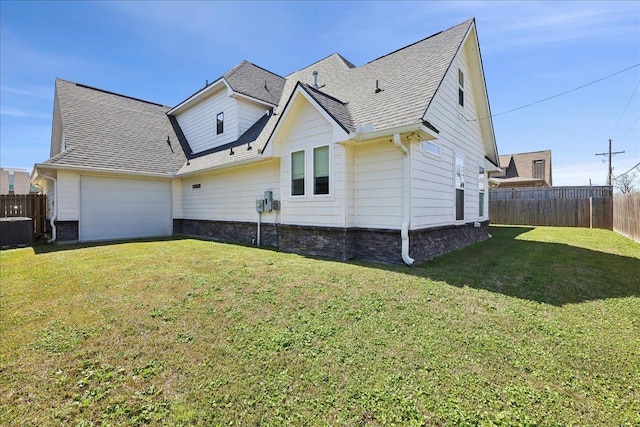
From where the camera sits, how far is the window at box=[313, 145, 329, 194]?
730cm

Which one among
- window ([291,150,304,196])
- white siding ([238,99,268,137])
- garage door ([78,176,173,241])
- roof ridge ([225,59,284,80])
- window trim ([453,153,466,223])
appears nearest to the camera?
window ([291,150,304,196])

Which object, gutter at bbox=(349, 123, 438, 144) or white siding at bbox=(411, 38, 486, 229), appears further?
white siding at bbox=(411, 38, 486, 229)

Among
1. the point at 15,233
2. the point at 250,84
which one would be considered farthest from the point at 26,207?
the point at 250,84

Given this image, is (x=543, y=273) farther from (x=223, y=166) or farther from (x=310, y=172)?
(x=223, y=166)

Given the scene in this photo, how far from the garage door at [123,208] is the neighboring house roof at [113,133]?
2.61 ft

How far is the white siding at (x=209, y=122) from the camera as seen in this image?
485 inches

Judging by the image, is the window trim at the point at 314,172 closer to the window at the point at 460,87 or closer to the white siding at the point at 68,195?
the window at the point at 460,87

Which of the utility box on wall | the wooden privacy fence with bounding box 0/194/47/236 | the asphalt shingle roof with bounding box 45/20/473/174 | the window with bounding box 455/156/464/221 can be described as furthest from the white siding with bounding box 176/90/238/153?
the window with bounding box 455/156/464/221

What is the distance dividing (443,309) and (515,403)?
5.70ft

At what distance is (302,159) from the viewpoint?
25.9 ft

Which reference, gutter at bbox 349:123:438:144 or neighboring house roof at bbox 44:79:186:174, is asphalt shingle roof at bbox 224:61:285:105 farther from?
gutter at bbox 349:123:438:144

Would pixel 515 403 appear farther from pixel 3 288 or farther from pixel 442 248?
pixel 3 288

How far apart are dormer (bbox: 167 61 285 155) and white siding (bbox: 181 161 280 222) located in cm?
196

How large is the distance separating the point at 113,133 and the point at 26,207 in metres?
4.60
